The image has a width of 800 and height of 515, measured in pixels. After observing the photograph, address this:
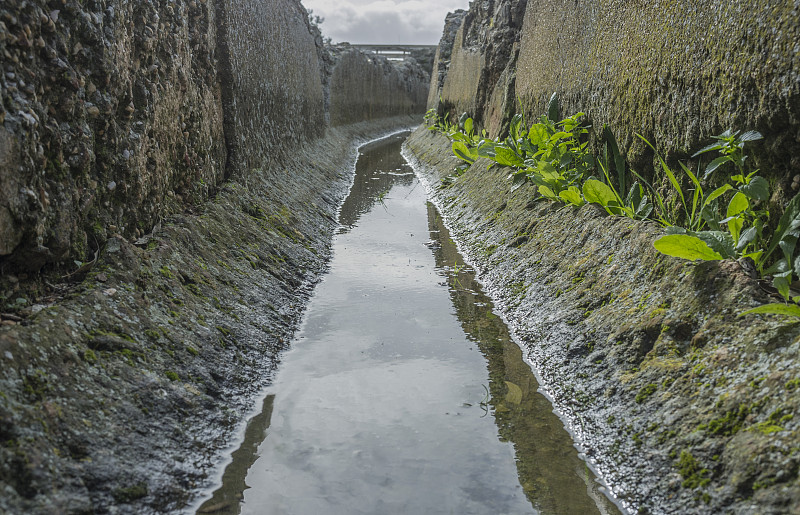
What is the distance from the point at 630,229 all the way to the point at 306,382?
5.82 ft

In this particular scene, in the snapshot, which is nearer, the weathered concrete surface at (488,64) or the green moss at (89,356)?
the green moss at (89,356)

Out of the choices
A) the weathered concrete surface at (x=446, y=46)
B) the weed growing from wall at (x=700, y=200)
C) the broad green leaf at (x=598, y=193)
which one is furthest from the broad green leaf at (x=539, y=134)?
the weathered concrete surface at (x=446, y=46)

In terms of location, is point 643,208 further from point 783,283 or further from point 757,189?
point 783,283

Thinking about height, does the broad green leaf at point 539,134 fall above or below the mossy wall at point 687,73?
below

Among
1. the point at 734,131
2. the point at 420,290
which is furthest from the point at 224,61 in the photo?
the point at 734,131

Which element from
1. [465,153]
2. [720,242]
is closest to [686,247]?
[720,242]

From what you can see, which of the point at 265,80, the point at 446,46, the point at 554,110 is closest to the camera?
the point at 554,110

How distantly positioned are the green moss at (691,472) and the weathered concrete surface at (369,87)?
43.4 ft

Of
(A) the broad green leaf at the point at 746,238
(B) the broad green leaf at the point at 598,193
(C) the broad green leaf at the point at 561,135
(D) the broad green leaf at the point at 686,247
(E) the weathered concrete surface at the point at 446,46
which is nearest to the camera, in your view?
(A) the broad green leaf at the point at 746,238

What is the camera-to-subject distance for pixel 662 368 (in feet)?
8.02

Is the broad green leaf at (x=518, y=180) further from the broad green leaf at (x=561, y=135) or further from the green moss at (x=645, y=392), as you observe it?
the green moss at (x=645, y=392)

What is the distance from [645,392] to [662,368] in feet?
0.35

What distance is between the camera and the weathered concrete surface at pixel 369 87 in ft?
51.4

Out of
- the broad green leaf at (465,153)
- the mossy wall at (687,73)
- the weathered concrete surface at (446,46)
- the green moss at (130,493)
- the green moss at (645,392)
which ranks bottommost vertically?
the green moss at (130,493)
